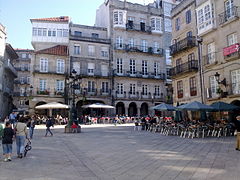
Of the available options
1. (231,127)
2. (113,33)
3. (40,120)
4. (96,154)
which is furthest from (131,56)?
(96,154)

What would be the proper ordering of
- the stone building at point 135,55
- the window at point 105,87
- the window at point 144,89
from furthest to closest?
the window at point 144,89, the stone building at point 135,55, the window at point 105,87

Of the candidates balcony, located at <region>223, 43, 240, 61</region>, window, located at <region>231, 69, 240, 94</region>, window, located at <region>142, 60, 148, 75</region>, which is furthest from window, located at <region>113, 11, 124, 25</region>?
window, located at <region>231, 69, 240, 94</region>

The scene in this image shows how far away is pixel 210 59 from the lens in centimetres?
2144

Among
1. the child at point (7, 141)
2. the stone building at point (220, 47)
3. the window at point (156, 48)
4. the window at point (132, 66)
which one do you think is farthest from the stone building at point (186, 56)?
the child at point (7, 141)

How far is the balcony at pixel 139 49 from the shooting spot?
37.8 m

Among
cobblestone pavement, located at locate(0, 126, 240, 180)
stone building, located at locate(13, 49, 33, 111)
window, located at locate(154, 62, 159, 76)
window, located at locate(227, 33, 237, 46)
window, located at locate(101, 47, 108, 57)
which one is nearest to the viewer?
cobblestone pavement, located at locate(0, 126, 240, 180)

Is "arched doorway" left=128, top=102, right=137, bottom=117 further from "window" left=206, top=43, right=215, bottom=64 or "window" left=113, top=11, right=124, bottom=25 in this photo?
"window" left=206, top=43, right=215, bottom=64

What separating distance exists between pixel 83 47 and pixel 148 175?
32205mm

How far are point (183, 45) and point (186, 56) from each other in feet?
4.11

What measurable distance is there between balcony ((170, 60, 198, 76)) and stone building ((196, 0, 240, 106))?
1039 millimetres

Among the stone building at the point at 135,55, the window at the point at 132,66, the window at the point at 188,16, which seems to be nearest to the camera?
the window at the point at 188,16

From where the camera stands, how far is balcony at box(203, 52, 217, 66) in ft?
68.5

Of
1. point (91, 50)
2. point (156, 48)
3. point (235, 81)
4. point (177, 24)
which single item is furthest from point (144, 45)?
point (235, 81)

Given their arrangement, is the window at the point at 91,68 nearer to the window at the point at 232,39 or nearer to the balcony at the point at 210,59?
the balcony at the point at 210,59
